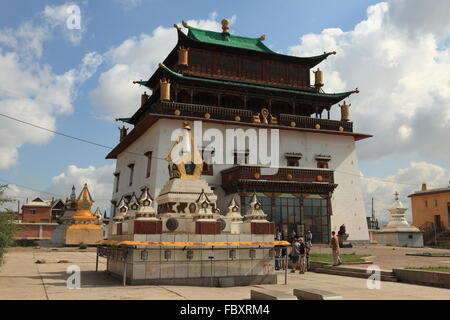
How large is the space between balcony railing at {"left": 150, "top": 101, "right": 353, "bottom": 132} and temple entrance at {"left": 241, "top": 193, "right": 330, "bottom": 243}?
23.7 ft

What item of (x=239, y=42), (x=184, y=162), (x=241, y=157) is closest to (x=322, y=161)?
(x=241, y=157)

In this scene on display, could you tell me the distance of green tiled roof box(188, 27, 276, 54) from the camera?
38906 mm

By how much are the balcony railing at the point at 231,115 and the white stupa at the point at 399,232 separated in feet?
26.2

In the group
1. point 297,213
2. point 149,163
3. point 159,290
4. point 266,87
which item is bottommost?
point 159,290

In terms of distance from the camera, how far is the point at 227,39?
4078 centimetres

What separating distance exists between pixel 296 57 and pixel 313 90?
3.47 meters

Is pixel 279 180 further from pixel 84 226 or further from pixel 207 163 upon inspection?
pixel 84 226

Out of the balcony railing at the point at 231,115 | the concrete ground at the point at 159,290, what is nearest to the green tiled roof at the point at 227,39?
the balcony railing at the point at 231,115

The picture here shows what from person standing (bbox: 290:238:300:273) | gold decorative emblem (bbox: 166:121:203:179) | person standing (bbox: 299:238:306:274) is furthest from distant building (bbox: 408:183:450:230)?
gold decorative emblem (bbox: 166:121:203:179)

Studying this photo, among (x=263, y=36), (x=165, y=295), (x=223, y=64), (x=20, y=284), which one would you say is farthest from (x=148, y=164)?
(x=165, y=295)

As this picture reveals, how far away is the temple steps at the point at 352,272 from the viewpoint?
556 inches

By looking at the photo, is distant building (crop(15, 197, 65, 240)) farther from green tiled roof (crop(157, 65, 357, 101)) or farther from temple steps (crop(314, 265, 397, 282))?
temple steps (crop(314, 265, 397, 282))

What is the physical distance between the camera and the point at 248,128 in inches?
1358

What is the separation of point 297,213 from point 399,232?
358 inches
